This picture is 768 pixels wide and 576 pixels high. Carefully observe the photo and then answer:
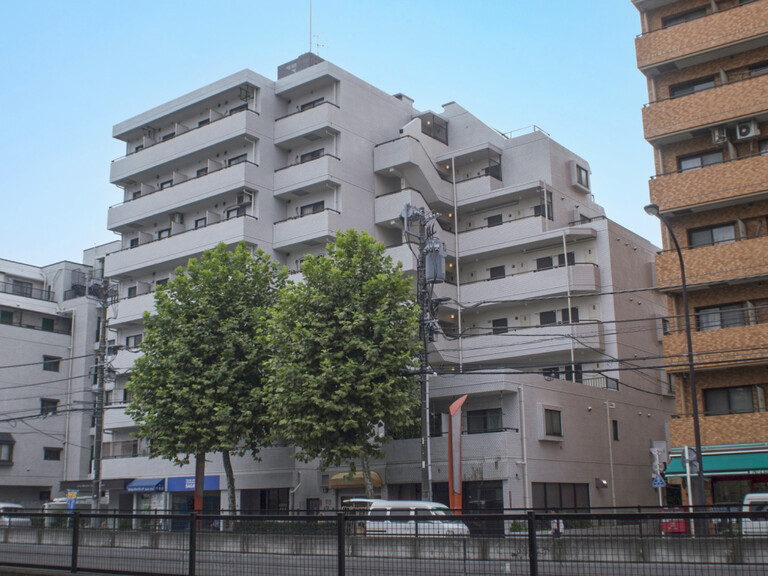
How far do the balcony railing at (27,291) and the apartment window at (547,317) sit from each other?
41.9 meters

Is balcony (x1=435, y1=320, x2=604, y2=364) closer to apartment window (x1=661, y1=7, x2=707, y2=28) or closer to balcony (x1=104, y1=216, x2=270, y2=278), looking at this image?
balcony (x1=104, y1=216, x2=270, y2=278)

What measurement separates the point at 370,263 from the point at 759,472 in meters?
17.5

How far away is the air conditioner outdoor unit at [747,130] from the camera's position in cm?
3406

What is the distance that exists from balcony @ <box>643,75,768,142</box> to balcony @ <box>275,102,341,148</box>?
1986 centimetres

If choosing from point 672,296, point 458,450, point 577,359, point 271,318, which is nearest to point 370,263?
point 271,318

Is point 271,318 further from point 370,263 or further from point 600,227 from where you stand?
point 600,227

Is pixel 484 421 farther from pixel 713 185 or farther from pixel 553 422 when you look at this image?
pixel 713 185

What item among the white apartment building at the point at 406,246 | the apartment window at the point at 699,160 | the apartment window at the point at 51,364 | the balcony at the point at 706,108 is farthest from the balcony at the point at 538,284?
the apartment window at the point at 51,364

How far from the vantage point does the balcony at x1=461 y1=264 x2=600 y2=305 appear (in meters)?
47.0

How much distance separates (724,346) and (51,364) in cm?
5145

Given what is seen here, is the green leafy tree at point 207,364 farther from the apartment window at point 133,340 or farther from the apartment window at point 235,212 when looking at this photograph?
the apartment window at point 133,340

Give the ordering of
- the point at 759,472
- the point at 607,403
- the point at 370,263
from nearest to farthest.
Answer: the point at 759,472, the point at 370,263, the point at 607,403

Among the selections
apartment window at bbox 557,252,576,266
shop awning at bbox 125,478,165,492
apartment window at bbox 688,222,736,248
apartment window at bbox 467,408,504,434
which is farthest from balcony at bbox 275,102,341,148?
apartment window at bbox 688,222,736,248

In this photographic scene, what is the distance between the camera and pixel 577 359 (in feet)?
153
